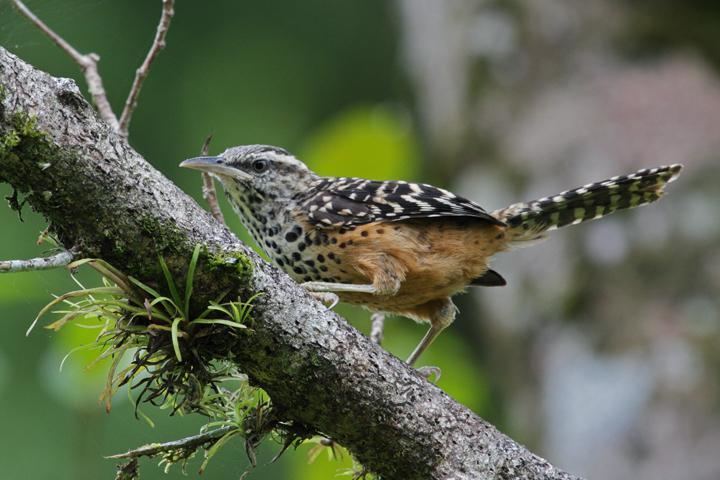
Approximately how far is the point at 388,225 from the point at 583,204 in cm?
Answer: 97

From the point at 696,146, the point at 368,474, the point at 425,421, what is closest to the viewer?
the point at 425,421

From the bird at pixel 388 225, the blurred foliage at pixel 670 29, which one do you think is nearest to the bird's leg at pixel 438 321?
the bird at pixel 388 225

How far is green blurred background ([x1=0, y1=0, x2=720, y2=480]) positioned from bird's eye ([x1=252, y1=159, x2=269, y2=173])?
0.64 m

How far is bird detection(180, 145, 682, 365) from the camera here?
140 inches

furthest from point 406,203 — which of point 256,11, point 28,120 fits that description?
point 256,11

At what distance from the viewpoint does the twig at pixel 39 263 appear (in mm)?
1903

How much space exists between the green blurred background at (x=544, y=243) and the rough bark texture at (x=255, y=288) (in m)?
0.48

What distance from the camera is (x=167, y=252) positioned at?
2.05 meters

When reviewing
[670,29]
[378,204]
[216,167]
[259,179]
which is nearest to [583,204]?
[378,204]

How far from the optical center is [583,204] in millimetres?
4082

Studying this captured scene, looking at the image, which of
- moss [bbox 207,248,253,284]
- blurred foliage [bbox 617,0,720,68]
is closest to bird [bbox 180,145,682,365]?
moss [bbox 207,248,253,284]

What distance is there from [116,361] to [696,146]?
12.8 ft

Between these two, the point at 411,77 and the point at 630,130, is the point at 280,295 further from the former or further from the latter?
the point at 411,77

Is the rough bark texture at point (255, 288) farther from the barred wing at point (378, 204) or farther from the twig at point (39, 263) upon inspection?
the barred wing at point (378, 204)
